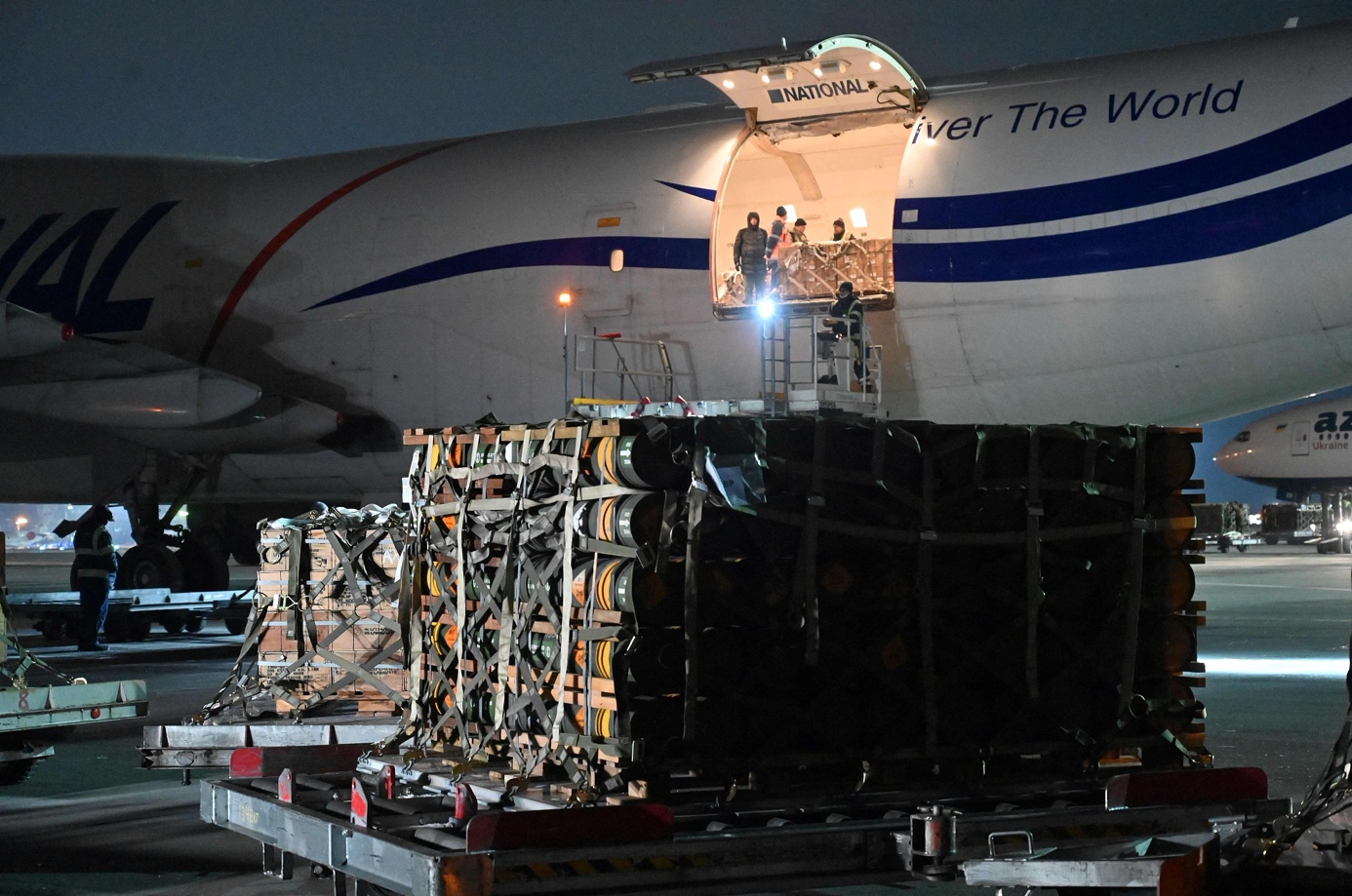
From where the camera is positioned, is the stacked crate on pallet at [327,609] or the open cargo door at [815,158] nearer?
the stacked crate on pallet at [327,609]

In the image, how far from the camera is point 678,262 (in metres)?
15.7

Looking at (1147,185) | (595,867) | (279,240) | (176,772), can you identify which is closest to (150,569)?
(279,240)

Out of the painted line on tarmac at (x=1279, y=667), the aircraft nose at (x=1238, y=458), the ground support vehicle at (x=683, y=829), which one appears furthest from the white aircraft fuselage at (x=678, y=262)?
the aircraft nose at (x=1238, y=458)

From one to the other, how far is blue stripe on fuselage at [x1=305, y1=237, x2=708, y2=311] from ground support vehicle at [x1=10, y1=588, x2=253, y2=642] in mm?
4401

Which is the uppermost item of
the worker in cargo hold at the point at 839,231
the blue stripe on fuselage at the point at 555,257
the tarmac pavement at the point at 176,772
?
the worker in cargo hold at the point at 839,231

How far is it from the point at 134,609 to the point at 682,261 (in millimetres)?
8653

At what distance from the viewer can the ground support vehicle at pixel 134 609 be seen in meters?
19.0

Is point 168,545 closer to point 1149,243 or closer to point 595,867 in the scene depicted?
point 1149,243

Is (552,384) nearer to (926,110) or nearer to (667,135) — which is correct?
(667,135)

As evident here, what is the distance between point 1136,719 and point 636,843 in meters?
2.41

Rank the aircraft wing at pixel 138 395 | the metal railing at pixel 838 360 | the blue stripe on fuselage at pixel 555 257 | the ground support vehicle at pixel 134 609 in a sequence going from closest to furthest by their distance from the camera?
1. the metal railing at pixel 838 360
2. the blue stripe on fuselage at pixel 555 257
3. the aircraft wing at pixel 138 395
4. the ground support vehicle at pixel 134 609

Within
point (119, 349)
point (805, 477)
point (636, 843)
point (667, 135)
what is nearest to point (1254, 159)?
point (667, 135)

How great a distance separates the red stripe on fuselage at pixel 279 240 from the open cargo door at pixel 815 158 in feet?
13.1

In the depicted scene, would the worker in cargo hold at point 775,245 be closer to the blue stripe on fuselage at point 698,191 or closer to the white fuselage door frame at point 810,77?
the blue stripe on fuselage at point 698,191
